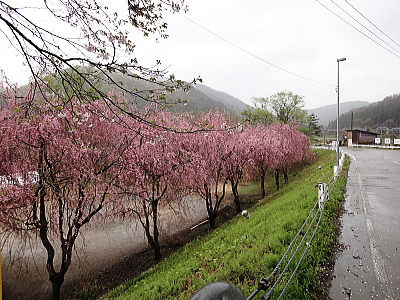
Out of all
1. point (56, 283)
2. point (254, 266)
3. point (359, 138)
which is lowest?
point (56, 283)

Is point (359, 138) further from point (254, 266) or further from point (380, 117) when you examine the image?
point (380, 117)

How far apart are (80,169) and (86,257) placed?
3.37 m

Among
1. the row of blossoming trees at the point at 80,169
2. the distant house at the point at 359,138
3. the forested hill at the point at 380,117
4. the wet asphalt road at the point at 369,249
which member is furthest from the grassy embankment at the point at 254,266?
the forested hill at the point at 380,117

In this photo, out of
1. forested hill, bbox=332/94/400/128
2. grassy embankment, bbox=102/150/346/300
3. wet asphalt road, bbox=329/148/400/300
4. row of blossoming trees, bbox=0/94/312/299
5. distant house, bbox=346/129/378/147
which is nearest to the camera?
wet asphalt road, bbox=329/148/400/300

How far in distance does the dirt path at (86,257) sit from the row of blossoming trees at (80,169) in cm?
85

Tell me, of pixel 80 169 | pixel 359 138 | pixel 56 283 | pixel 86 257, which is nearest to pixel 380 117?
pixel 359 138

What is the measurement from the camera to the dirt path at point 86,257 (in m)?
7.47

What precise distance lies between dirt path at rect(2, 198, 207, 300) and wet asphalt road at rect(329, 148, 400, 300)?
587 cm

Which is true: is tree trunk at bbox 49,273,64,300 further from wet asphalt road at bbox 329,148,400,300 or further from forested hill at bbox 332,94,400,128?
forested hill at bbox 332,94,400,128

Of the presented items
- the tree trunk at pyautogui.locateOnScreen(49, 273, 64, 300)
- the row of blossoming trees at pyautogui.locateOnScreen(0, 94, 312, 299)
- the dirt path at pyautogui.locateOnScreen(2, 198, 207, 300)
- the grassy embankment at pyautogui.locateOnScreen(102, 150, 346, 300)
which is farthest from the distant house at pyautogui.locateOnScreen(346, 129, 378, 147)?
the tree trunk at pyautogui.locateOnScreen(49, 273, 64, 300)

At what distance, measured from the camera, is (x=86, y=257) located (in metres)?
7.56

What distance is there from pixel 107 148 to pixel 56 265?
542cm

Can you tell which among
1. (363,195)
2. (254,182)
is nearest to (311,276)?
(363,195)

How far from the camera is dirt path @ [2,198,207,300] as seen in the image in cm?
747
